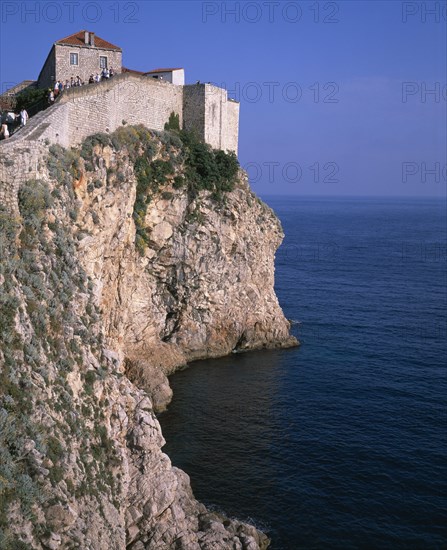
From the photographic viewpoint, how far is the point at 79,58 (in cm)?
4125

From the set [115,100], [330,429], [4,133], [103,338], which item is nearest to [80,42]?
[115,100]

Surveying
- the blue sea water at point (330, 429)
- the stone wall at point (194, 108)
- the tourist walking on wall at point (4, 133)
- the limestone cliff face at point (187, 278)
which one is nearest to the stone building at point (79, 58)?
the stone wall at point (194, 108)

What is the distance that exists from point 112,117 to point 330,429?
876 inches

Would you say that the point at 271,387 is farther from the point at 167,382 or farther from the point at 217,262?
the point at 217,262

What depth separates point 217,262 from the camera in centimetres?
4809

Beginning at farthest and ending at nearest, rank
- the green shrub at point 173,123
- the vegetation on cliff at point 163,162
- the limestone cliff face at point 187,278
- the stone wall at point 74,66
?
the green shrub at point 173,123
the stone wall at point 74,66
the limestone cliff face at point 187,278
the vegetation on cliff at point 163,162

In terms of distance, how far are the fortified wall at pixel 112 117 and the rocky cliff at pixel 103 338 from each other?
69 cm

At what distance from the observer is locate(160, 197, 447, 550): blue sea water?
2694cm

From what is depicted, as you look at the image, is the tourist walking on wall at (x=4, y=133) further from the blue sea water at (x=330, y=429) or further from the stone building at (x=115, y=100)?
the blue sea water at (x=330, y=429)

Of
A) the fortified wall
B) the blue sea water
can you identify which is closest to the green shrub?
the fortified wall

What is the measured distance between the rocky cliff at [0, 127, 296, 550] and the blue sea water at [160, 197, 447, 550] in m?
2.50

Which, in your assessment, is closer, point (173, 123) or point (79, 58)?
→ point (79, 58)

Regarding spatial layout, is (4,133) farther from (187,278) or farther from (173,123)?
(187,278)

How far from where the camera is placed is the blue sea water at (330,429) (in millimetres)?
26938
